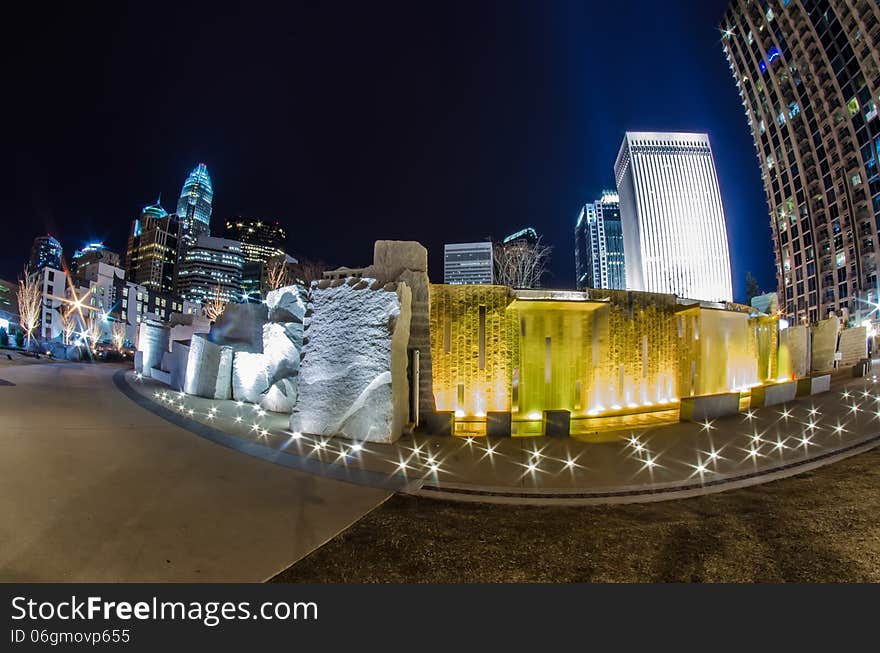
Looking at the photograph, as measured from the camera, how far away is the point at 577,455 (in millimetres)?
6582

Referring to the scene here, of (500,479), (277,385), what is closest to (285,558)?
(500,479)

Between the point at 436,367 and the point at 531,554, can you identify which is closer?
the point at 531,554

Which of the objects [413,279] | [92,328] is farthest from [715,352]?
[92,328]

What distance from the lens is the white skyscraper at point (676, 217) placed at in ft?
224

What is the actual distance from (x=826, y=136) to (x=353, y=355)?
72.2 m

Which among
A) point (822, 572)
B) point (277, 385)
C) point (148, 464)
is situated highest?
point (277, 385)

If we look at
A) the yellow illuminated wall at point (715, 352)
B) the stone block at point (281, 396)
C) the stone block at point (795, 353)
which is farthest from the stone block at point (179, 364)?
the stone block at point (795, 353)

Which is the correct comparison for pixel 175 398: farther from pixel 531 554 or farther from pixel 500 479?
pixel 531 554

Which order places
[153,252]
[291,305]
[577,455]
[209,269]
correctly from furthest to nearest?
1. [153,252]
2. [209,269]
3. [291,305]
4. [577,455]

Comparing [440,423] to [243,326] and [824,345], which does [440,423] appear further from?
[824,345]

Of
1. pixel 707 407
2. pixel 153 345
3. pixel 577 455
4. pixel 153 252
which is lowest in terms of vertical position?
pixel 577 455

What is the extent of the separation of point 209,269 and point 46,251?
81.6 metres

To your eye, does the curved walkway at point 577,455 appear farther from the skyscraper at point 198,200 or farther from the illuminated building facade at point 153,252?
the skyscraper at point 198,200

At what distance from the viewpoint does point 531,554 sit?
11.0 feet
